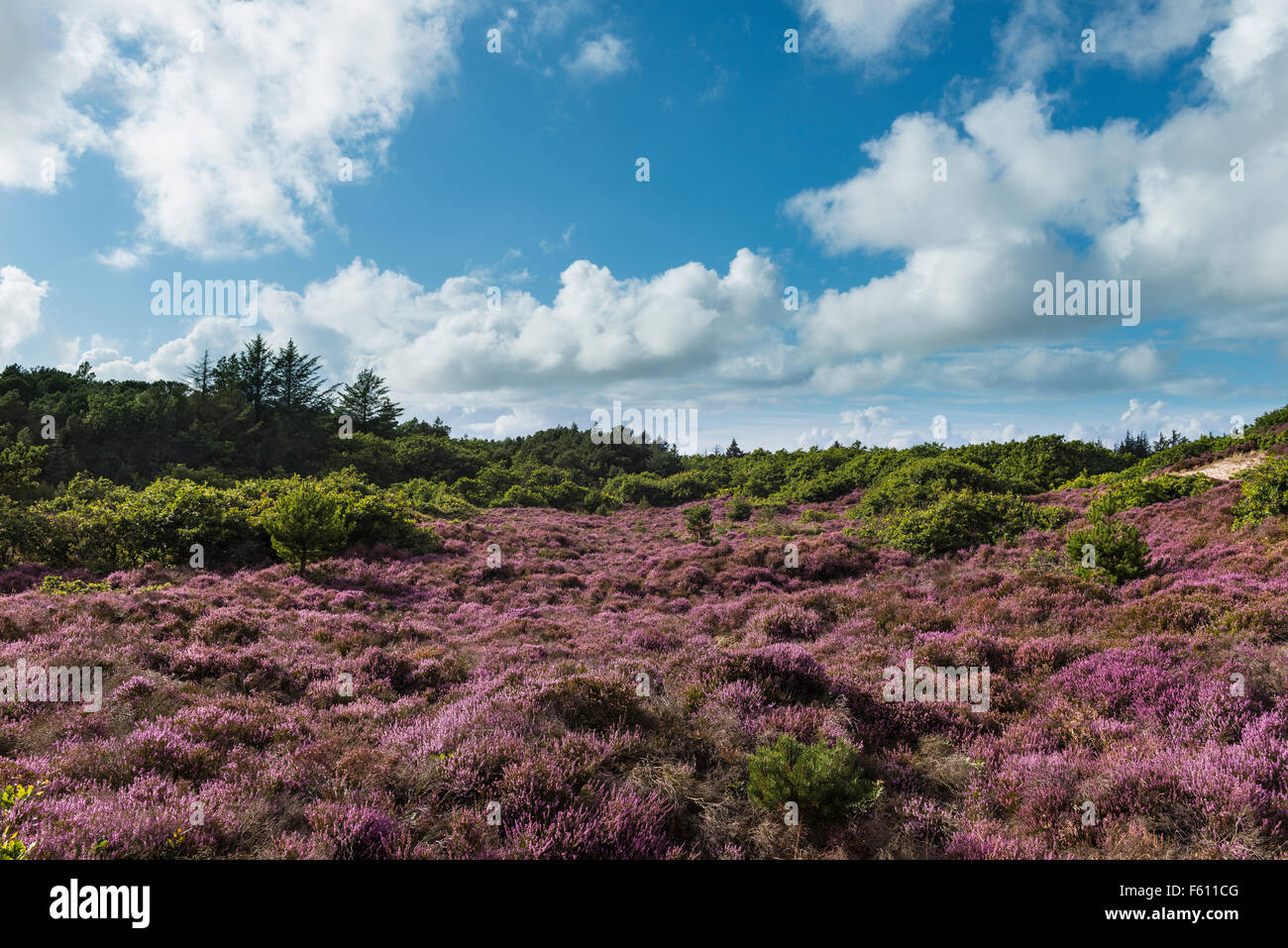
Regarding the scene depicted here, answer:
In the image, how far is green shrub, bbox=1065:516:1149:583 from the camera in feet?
37.5

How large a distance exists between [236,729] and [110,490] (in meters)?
24.5

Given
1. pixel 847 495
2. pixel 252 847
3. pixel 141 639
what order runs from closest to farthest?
pixel 252 847
pixel 141 639
pixel 847 495

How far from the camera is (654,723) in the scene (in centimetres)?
593

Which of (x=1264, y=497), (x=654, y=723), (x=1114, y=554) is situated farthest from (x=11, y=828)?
(x=1264, y=497)

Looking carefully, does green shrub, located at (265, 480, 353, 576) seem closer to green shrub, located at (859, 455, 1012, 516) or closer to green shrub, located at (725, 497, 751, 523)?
green shrub, located at (725, 497, 751, 523)

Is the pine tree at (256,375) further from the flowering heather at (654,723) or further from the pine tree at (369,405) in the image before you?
the flowering heather at (654,723)

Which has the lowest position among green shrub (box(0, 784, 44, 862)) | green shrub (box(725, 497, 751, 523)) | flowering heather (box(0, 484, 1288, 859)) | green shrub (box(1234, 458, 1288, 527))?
flowering heather (box(0, 484, 1288, 859))

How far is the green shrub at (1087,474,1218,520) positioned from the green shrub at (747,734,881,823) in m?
19.4

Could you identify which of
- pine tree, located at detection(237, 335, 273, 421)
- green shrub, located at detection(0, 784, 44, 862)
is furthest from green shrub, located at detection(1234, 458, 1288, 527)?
pine tree, located at detection(237, 335, 273, 421)

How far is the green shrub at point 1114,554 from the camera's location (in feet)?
37.5

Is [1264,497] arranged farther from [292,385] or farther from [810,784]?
[292,385]
